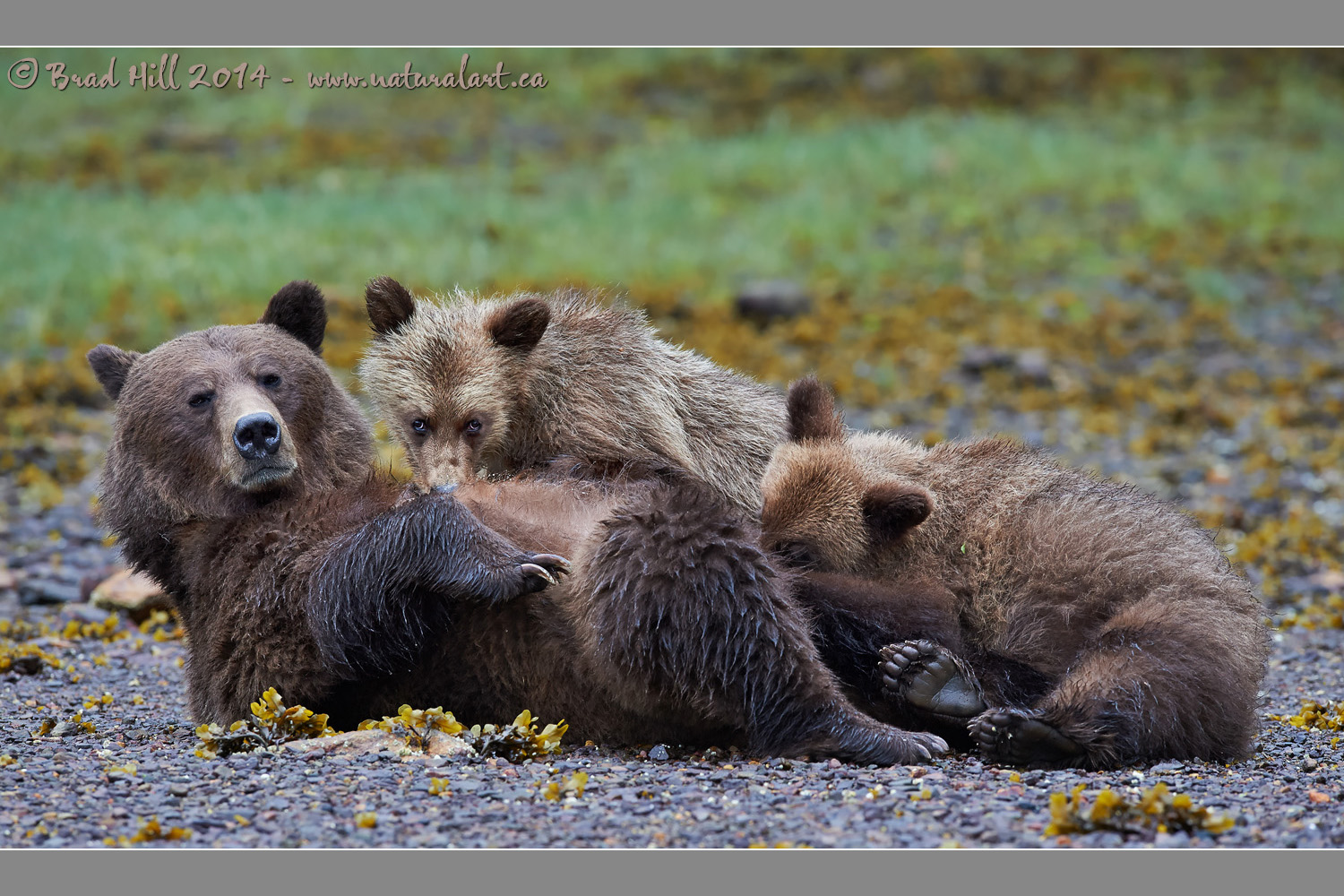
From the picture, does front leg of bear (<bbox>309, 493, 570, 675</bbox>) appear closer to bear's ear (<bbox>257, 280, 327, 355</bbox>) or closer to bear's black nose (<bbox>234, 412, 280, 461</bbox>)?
bear's black nose (<bbox>234, 412, 280, 461</bbox>)

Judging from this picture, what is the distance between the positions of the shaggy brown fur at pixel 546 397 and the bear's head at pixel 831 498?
74 cm

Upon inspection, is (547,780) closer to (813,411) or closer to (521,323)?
(813,411)

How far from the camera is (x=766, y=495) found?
6789 mm

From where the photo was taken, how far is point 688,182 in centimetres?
1991

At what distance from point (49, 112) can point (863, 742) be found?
50.3 feet

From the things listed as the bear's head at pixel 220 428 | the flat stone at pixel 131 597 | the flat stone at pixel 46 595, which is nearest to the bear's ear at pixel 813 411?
the bear's head at pixel 220 428

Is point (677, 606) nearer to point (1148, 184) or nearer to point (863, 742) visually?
point (863, 742)

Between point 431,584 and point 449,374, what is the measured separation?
7.45ft

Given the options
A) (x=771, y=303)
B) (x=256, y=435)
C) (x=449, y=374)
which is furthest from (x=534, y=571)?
(x=771, y=303)

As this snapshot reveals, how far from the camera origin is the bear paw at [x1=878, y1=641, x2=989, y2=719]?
18.5ft

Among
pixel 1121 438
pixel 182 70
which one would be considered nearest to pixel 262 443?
pixel 182 70

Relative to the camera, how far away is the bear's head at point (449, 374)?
299 inches

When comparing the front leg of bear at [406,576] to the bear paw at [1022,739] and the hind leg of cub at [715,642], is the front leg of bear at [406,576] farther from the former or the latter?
the bear paw at [1022,739]

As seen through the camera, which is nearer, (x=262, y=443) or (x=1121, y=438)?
(x=262, y=443)
